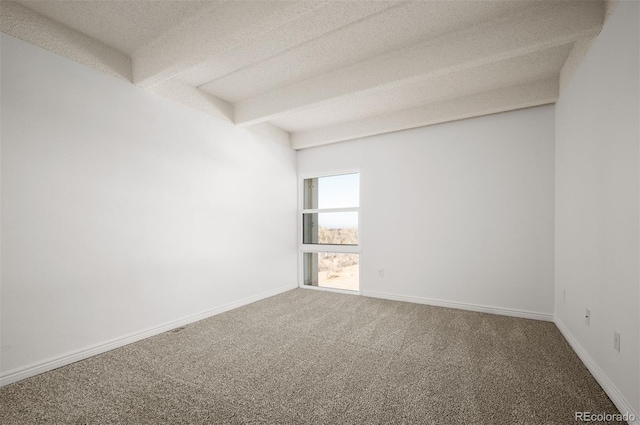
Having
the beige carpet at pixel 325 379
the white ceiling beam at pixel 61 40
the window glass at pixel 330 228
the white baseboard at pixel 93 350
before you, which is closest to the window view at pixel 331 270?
the window glass at pixel 330 228

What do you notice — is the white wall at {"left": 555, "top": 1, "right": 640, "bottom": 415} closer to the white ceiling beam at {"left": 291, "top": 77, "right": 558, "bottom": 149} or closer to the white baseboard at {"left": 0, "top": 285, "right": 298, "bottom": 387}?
the white ceiling beam at {"left": 291, "top": 77, "right": 558, "bottom": 149}

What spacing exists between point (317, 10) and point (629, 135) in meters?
2.05

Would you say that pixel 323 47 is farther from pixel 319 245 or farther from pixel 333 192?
pixel 319 245

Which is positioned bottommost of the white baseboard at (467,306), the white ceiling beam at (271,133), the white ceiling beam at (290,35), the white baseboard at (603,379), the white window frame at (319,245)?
the white baseboard at (467,306)

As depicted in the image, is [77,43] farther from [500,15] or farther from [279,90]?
[500,15]

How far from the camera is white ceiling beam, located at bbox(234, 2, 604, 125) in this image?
79.8 inches

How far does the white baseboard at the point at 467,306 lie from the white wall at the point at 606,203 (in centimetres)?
56

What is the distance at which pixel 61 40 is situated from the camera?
2305 millimetres

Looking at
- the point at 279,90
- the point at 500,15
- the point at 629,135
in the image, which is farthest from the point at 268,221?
the point at 629,135

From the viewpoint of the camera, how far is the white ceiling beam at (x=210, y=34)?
73.7 inches

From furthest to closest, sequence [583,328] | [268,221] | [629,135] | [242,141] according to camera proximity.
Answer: [268,221] < [242,141] < [583,328] < [629,135]

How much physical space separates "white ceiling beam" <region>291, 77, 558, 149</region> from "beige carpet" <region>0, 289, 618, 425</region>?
2.46 meters

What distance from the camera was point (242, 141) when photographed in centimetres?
403

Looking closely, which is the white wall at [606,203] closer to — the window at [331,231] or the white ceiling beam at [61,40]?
the window at [331,231]
